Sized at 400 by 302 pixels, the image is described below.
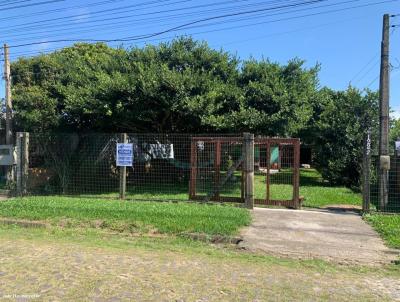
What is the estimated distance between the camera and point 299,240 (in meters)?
9.34

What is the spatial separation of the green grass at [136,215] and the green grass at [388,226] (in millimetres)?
2950

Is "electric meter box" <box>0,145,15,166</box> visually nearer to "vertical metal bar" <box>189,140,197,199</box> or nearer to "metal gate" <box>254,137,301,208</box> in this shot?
"vertical metal bar" <box>189,140,197,199</box>

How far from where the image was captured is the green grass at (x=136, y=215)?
10164 mm

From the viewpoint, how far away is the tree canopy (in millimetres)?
16609

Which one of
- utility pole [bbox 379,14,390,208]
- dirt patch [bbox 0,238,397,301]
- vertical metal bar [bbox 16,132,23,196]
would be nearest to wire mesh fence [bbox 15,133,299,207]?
vertical metal bar [bbox 16,132,23,196]

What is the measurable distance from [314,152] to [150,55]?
1036 cm

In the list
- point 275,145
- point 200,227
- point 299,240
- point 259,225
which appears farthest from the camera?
point 275,145

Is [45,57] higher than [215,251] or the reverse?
higher

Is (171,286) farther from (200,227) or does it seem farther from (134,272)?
(200,227)

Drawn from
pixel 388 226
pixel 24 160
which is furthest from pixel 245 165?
pixel 24 160

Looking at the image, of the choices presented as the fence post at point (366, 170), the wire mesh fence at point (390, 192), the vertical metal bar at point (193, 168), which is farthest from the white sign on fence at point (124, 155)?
the wire mesh fence at point (390, 192)

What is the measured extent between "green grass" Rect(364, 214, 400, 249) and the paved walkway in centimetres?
16

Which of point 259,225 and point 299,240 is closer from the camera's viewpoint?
point 299,240

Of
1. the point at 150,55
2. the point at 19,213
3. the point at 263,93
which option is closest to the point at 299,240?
the point at 19,213
